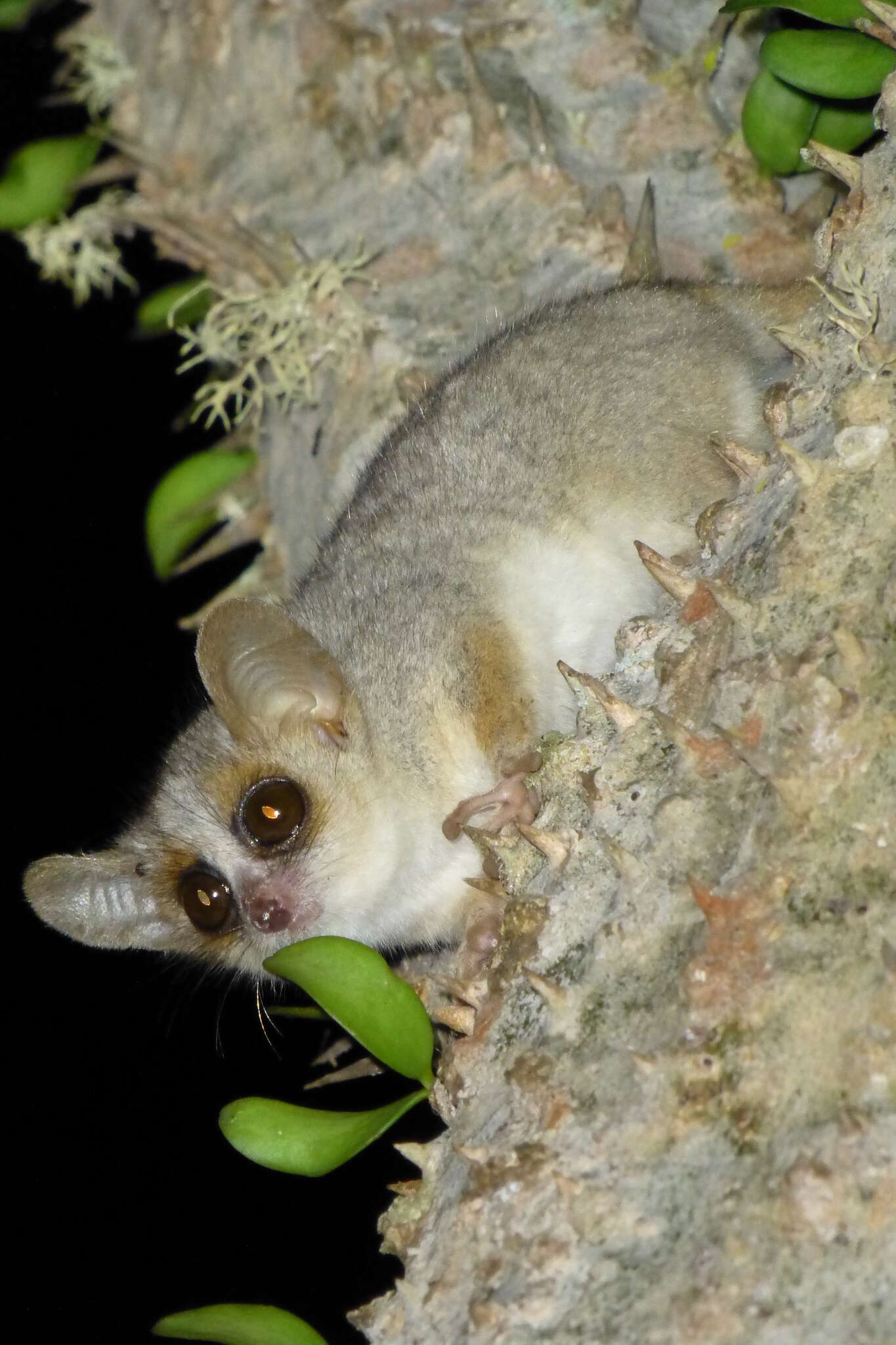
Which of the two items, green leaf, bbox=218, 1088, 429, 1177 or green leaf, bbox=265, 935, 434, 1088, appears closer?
green leaf, bbox=265, 935, 434, 1088

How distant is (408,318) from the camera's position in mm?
3744

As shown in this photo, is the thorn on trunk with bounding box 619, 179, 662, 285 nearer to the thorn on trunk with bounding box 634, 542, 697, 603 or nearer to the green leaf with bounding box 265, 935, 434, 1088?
the thorn on trunk with bounding box 634, 542, 697, 603

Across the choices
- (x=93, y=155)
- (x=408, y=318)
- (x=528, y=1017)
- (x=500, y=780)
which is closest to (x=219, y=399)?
(x=408, y=318)

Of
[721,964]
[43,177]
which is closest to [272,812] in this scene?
[721,964]

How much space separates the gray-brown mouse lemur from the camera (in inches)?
119

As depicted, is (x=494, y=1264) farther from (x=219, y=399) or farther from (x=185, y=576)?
(x=185, y=576)

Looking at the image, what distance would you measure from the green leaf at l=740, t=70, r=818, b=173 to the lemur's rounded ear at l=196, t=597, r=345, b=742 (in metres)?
1.68

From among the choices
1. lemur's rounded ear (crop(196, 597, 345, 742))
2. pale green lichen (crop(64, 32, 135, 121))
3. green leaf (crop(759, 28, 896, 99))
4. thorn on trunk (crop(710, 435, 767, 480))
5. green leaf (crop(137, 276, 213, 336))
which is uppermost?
pale green lichen (crop(64, 32, 135, 121))

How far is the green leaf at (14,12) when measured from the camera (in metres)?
4.44

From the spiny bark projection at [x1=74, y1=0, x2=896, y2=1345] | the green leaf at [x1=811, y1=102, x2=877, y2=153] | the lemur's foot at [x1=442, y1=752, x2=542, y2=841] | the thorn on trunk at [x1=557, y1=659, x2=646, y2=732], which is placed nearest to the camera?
the spiny bark projection at [x1=74, y1=0, x2=896, y2=1345]

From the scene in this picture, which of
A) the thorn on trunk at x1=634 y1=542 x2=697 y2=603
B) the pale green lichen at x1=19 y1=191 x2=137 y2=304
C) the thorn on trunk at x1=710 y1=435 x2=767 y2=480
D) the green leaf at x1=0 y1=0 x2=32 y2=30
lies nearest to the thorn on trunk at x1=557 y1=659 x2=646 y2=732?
the thorn on trunk at x1=634 y1=542 x2=697 y2=603

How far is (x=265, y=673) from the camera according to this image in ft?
10.1

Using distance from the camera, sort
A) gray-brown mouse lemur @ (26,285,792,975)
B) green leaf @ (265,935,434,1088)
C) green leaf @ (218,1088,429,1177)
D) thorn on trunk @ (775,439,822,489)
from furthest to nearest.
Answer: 1. gray-brown mouse lemur @ (26,285,792,975)
2. green leaf @ (218,1088,429,1177)
3. green leaf @ (265,935,434,1088)
4. thorn on trunk @ (775,439,822,489)

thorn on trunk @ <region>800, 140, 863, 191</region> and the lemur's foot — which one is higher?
thorn on trunk @ <region>800, 140, 863, 191</region>
